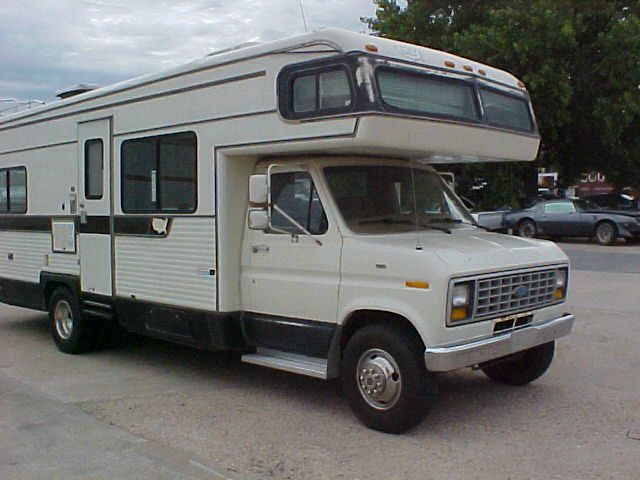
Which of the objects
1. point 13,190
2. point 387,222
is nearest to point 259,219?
point 387,222

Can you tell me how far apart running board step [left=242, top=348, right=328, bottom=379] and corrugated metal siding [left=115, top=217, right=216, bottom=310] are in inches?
23.9

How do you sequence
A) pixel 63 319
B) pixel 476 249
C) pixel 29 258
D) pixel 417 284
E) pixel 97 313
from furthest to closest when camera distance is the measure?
1. pixel 29 258
2. pixel 63 319
3. pixel 97 313
4. pixel 476 249
5. pixel 417 284

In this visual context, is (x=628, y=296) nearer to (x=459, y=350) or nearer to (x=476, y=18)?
(x=459, y=350)

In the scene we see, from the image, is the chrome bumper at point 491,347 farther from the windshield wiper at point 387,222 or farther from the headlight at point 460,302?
the windshield wiper at point 387,222

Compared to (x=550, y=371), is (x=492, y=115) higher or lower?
higher

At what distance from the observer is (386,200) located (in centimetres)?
665

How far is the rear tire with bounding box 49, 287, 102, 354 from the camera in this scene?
8695mm

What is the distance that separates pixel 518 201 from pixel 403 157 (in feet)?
65.7

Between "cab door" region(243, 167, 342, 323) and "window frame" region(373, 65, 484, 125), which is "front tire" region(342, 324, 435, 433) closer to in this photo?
"cab door" region(243, 167, 342, 323)

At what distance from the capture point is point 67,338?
8.97 m

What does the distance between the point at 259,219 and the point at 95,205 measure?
2.90m

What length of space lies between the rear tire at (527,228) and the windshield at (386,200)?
58.2ft

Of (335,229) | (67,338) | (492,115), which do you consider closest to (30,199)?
(67,338)

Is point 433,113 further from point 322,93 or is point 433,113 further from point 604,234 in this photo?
point 604,234
